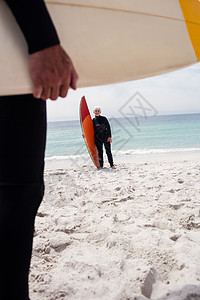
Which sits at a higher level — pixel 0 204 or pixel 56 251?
pixel 0 204

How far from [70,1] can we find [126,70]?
29 cm

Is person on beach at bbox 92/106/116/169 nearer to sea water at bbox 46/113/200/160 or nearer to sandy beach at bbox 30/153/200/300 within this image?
sandy beach at bbox 30/153/200/300

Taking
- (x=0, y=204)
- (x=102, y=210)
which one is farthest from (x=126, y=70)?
(x=102, y=210)

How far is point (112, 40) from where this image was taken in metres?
0.89

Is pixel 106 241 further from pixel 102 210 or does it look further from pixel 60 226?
pixel 102 210

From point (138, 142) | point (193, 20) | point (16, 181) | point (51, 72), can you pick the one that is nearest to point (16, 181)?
point (16, 181)

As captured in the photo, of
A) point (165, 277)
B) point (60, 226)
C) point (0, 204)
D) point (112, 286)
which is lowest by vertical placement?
point (60, 226)

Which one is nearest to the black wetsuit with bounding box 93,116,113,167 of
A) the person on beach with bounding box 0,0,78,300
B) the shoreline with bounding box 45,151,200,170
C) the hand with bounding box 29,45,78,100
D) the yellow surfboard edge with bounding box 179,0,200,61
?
the shoreline with bounding box 45,151,200,170

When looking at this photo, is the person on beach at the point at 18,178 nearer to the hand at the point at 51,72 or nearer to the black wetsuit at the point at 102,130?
the hand at the point at 51,72

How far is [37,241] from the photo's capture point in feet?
5.22

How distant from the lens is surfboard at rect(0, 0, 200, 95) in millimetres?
714

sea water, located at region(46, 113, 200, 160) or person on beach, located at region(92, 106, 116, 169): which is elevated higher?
person on beach, located at region(92, 106, 116, 169)

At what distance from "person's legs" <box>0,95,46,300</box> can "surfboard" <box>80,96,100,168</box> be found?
14.9 feet

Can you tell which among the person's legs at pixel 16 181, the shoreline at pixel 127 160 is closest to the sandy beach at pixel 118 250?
the person's legs at pixel 16 181
